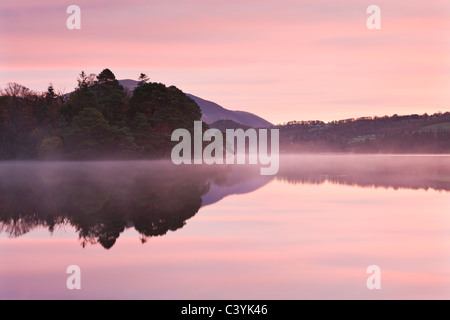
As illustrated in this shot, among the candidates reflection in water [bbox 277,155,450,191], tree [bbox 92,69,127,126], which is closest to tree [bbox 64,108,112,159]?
tree [bbox 92,69,127,126]

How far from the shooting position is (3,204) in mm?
27516

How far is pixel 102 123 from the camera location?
96875 millimetres

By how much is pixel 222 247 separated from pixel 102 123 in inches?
3320

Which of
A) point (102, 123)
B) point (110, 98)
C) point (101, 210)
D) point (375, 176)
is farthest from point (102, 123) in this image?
point (101, 210)

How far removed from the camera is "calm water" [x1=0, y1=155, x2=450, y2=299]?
1175 centimetres

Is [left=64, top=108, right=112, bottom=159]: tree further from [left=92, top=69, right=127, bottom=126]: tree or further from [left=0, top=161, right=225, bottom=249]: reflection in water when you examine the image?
[left=0, top=161, right=225, bottom=249]: reflection in water

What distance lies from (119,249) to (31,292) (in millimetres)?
4628

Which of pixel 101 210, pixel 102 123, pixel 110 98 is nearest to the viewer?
pixel 101 210

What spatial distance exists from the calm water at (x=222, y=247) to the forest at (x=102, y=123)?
68.8m

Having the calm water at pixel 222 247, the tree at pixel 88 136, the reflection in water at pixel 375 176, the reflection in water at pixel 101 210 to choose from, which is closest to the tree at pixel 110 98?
the tree at pixel 88 136

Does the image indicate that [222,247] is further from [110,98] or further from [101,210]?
[110,98]

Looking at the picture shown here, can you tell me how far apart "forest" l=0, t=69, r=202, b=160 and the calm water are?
68.8 metres

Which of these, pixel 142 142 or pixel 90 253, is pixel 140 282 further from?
pixel 142 142
